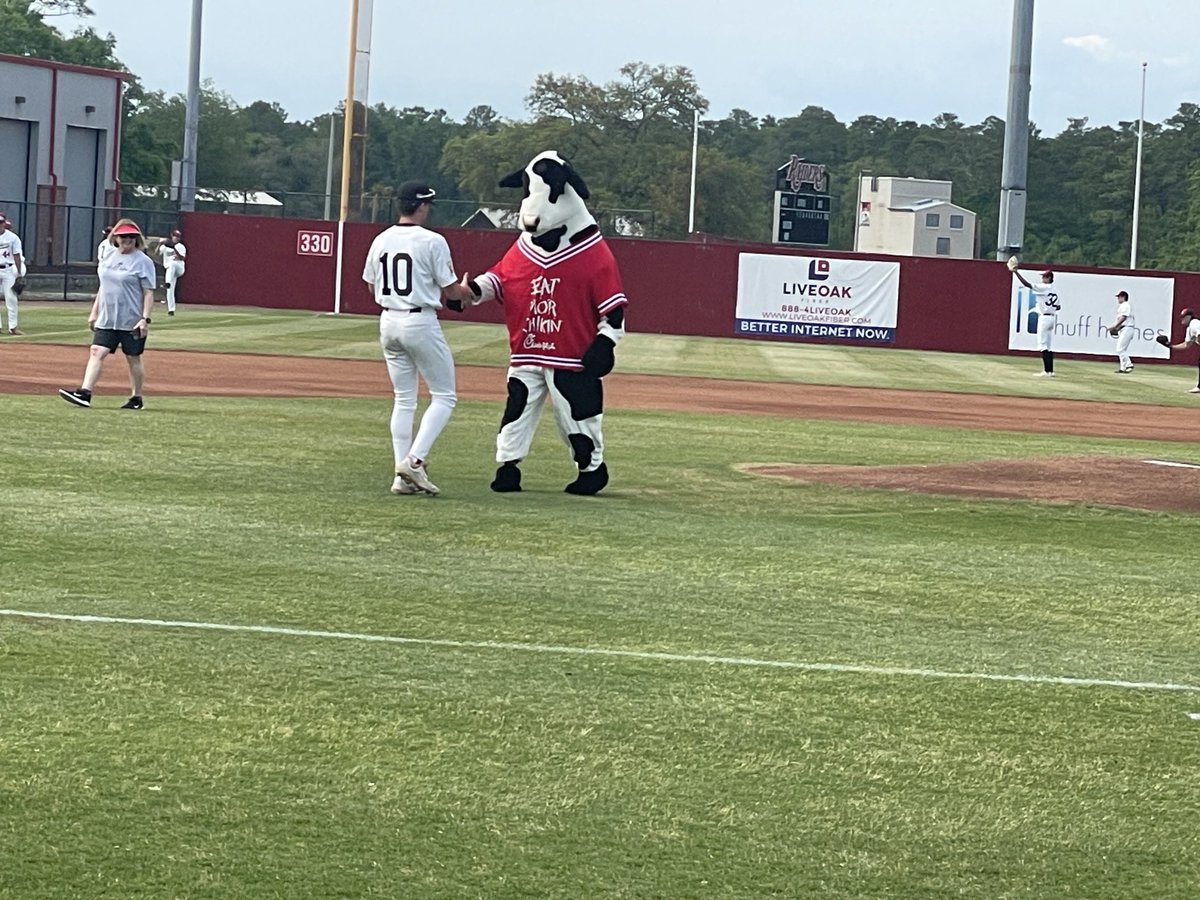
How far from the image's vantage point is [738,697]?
20.8 ft

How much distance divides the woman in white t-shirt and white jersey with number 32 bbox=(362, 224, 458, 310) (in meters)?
5.63

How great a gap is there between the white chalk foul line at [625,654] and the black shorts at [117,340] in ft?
30.9

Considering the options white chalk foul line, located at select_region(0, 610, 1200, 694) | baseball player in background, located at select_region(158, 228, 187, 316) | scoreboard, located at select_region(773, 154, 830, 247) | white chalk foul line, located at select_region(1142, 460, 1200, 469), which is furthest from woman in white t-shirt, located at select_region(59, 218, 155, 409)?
scoreboard, located at select_region(773, 154, 830, 247)

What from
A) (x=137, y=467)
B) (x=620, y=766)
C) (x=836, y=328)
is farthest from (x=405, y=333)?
(x=836, y=328)

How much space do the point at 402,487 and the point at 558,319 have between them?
4.98 ft

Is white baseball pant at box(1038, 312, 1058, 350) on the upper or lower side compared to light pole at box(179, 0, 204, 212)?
lower

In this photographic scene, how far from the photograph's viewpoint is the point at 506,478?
11844 millimetres

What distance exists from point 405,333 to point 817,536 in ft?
9.21

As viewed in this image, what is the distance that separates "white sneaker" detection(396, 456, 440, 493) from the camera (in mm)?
11133

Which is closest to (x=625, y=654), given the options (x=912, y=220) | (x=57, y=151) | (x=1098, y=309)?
(x=1098, y=309)

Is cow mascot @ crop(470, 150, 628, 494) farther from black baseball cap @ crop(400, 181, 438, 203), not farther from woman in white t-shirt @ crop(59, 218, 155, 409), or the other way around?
woman in white t-shirt @ crop(59, 218, 155, 409)

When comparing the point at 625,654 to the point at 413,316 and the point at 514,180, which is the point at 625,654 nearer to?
the point at 413,316

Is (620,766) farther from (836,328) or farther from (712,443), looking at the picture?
(836,328)

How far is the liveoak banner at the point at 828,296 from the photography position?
42.2 meters
